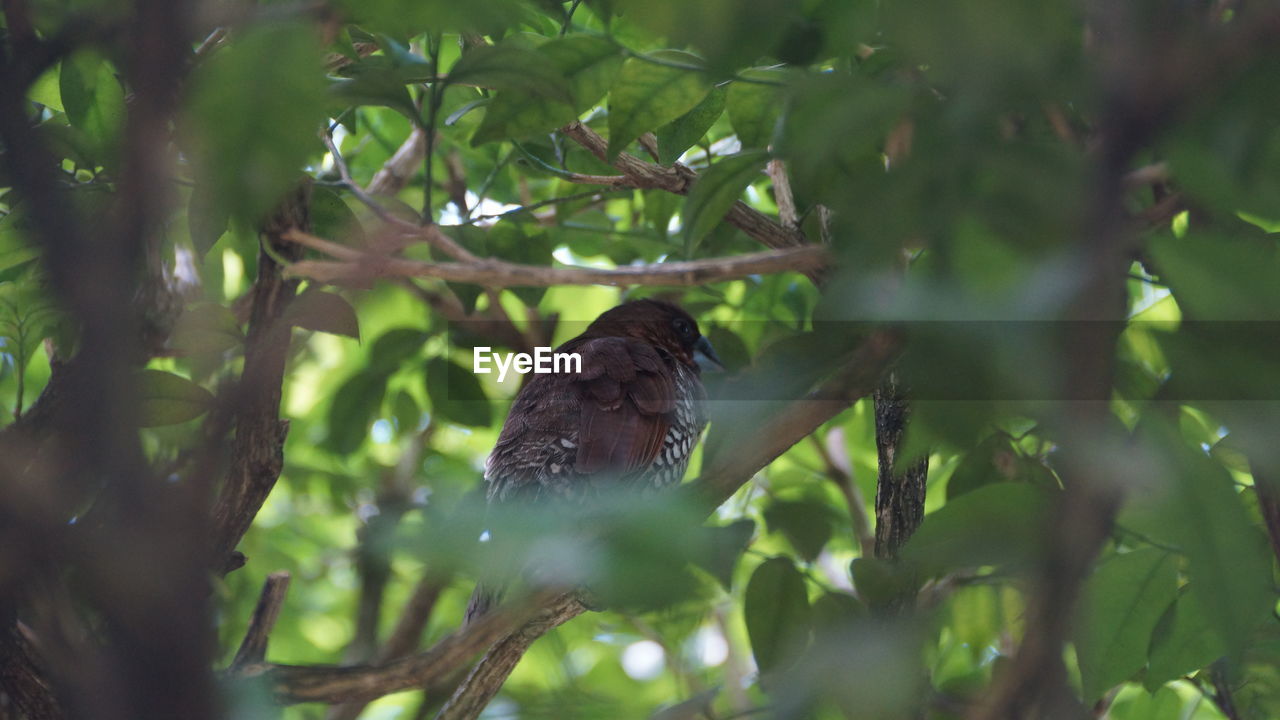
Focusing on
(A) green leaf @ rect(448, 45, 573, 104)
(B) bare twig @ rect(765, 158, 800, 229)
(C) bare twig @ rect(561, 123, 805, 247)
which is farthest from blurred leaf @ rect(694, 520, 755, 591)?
(B) bare twig @ rect(765, 158, 800, 229)

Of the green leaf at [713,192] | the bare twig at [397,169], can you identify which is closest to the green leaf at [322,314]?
the green leaf at [713,192]

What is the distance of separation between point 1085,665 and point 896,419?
89cm

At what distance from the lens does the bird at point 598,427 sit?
11.1ft

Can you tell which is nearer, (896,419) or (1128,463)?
(1128,463)

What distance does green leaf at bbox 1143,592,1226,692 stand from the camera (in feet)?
5.17

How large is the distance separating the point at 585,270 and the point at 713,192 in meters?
0.36

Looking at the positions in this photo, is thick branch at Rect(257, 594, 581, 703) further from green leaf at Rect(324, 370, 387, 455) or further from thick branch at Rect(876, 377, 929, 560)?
green leaf at Rect(324, 370, 387, 455)

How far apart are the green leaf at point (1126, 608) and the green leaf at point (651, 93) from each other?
0.96 meters

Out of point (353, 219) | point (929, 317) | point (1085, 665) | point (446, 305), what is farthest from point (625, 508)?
point (446, 305)

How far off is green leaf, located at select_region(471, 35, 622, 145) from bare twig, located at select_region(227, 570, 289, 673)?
111cm

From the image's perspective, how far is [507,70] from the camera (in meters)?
1.45

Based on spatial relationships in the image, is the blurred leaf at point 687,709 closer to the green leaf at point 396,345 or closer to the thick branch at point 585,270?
the thick branch at point 585,270

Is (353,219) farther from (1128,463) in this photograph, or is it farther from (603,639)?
(603,639)

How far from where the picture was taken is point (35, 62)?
1.29 m
